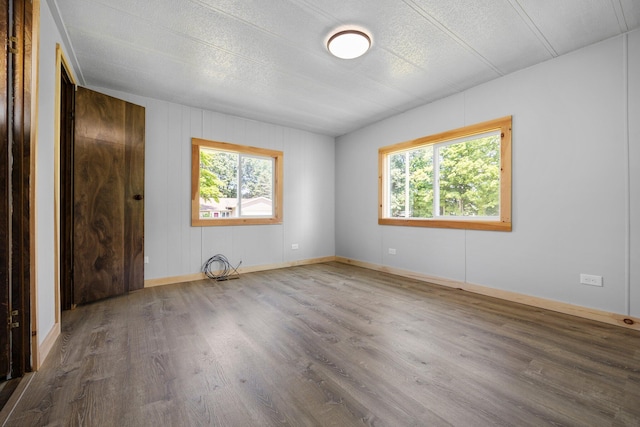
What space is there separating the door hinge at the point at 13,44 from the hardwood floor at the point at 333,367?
1.93 metres

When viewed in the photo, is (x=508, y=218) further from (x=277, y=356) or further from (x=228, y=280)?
(x=228, y=280)

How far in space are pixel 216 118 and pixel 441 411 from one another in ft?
14.9

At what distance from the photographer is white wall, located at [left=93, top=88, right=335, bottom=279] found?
12.6 ft

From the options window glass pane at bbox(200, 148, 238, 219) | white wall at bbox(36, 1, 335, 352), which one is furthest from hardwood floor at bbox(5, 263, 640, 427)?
window glass pane at bbox(200, 148, 238, 219)

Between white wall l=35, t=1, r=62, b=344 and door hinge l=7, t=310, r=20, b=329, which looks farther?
white wall l=35, t=1, r=62, b=344

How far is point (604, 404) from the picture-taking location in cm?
141

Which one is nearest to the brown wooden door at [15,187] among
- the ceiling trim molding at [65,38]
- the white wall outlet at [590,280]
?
the ceiling trim molding at [65,38]

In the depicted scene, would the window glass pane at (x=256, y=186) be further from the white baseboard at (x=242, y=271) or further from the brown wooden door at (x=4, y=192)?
the brown wooden door at (x=4, y=192)

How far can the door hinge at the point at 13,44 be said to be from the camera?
156 centimetres

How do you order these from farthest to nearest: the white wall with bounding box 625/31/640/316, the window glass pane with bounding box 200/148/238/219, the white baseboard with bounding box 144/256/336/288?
the window glass pane with bounding box 200/148/238/219
the white baseboard with bounding box 144/256/336/288
the white wall with bounding box 625/31/640/316

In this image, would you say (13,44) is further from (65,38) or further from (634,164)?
(634,164)

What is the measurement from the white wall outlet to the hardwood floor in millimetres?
362

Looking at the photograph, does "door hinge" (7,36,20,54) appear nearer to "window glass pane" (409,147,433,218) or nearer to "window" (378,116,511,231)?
"window" (378,116,511,231)

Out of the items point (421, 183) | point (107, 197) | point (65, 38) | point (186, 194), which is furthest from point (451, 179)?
point (65, 38)
